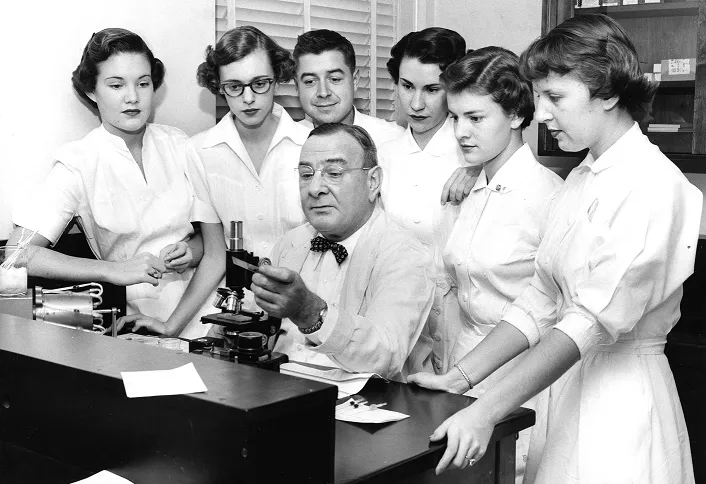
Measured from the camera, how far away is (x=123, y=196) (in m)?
3.26

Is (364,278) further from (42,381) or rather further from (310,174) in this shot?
(42,381)

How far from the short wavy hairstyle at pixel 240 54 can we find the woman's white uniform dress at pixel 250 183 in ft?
0.59

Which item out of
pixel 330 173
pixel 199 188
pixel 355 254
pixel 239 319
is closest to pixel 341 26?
pixel 199 188

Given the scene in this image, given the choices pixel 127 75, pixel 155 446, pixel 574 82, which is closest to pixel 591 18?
pixel 574 82

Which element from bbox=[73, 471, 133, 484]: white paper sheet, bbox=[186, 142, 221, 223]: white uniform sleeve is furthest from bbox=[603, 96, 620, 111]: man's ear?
bbox=[186, 142, 221, 223]: white uniform sleeve

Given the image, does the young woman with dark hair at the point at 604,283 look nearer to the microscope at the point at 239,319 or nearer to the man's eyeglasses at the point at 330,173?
the microscope at the point at 239,319

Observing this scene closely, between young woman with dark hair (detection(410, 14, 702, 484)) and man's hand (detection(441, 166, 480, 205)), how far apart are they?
2.33 ft

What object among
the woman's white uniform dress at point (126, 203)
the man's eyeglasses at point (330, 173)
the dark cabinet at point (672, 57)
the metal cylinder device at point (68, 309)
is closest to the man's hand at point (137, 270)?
the woman's white uniform dress at point (126, 203)

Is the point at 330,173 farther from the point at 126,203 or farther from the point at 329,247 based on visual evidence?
the point at 126,203

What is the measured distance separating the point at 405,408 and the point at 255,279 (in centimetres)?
47

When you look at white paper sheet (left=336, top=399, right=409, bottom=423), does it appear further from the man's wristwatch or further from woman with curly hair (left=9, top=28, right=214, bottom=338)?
woman with curly hair (left=9, top=28, right=214, bottom=338)

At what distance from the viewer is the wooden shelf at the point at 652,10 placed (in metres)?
3.48

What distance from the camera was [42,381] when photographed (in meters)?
1.64

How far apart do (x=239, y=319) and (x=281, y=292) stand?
237mm
